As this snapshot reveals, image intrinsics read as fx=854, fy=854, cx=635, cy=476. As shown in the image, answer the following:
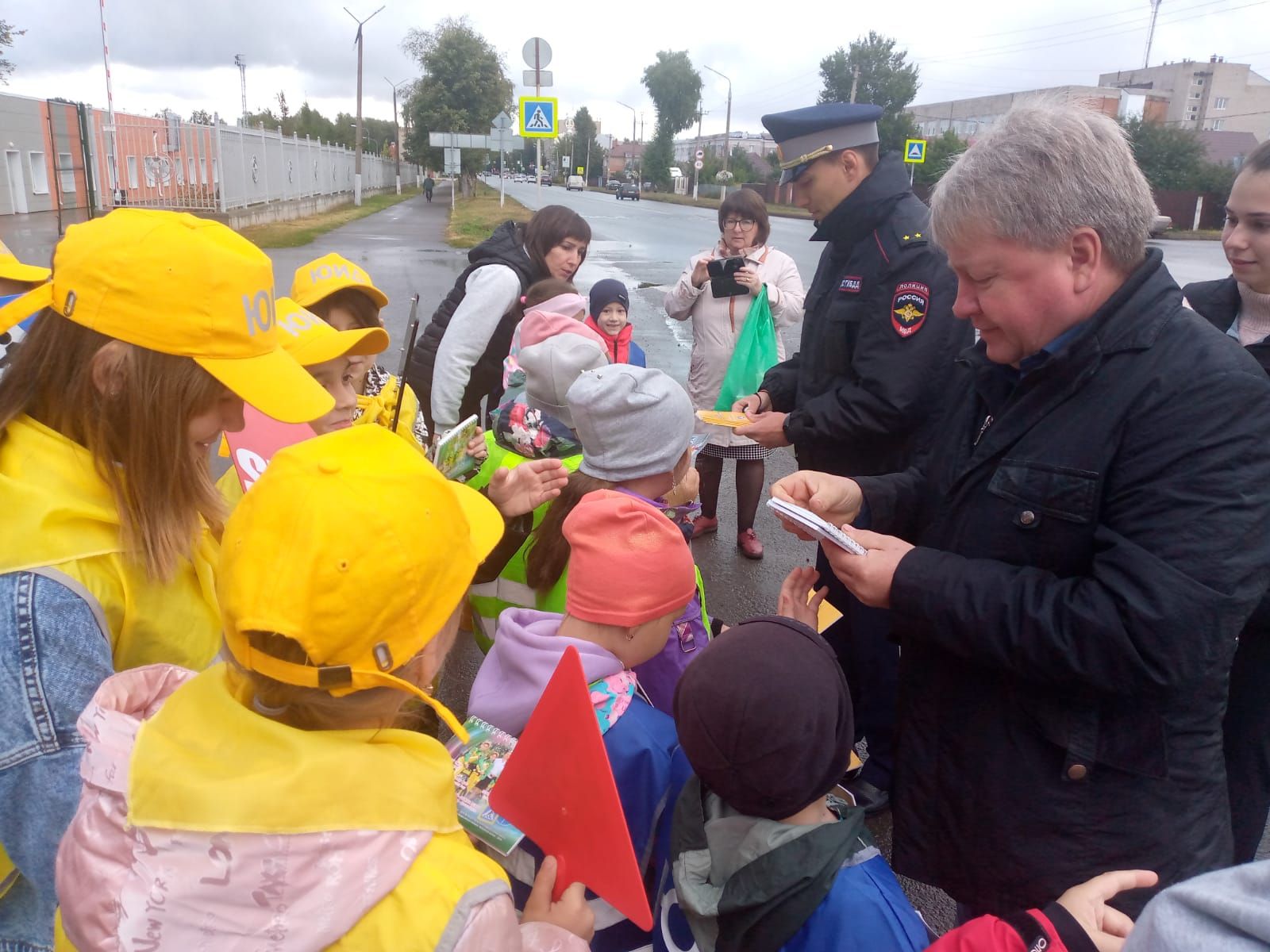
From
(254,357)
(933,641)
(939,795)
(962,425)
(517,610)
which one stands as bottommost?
(939,795)

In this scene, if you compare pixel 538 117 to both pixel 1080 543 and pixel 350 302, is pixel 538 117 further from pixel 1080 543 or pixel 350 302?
pixel 1080 543

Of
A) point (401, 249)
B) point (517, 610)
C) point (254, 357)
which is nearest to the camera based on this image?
point (254, 357)

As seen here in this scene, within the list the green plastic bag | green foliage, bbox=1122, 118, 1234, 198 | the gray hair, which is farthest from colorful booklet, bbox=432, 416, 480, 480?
green foliage, bbox=1122, 118, 1234, 198

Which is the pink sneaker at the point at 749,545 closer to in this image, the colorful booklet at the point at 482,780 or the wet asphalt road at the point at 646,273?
the wet asphalt road at the point at 646,273

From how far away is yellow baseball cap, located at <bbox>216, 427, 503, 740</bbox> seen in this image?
1.08 meters

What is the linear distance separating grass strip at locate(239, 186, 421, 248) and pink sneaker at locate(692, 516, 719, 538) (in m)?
9.01

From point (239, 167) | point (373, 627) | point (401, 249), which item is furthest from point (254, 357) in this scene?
point (239, 167)

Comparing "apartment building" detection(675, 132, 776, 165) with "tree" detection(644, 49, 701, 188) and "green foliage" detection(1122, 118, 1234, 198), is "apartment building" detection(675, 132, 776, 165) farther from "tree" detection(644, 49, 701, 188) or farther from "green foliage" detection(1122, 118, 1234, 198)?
"green foliage" detection(1122, 118, 1234, 198)

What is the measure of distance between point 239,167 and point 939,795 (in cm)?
2636

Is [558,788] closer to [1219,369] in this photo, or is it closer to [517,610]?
[517,610]

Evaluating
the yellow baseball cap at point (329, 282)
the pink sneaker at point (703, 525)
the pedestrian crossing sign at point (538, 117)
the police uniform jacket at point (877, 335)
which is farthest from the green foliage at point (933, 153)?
the yellow baseball cap at point (329, 282)

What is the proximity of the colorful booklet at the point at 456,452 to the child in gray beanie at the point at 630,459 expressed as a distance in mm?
360

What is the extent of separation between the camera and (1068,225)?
1.45 meters

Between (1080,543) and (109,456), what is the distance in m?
1.63
